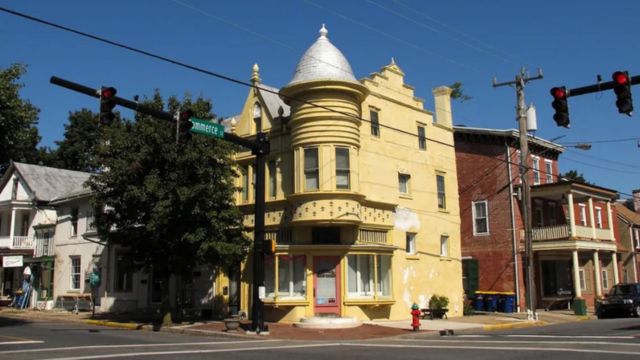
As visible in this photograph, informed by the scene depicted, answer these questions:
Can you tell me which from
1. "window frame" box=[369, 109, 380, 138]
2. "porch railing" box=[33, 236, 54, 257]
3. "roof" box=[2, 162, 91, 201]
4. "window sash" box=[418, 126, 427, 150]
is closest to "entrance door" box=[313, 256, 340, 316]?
"window frame" box=[369, 109, 380, 138]

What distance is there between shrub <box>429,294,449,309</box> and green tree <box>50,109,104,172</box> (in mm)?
44065

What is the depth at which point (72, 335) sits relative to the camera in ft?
64.0

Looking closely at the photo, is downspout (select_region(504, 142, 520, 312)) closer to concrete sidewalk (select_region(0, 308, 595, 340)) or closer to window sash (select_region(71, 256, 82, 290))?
concrete sidewalk (select_region(0, 308, 595, 340))

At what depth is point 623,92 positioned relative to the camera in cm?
1400

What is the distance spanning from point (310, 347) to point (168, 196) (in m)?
9.25

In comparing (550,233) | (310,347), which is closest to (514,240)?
(550,233)

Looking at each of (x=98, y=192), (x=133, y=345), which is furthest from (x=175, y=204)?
(x=133, y=345)

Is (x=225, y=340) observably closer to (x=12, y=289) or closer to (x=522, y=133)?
(x=522, y=133)

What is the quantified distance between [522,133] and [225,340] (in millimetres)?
16432

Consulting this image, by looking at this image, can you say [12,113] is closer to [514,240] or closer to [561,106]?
[561,106]

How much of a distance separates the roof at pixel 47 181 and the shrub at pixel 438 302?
2407 cm

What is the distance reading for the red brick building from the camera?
113 feet

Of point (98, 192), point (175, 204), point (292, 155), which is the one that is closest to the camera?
point (175, 204)

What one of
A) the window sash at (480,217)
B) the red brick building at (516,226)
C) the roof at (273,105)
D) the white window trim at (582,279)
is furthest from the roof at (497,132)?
the roof at (273,105)
